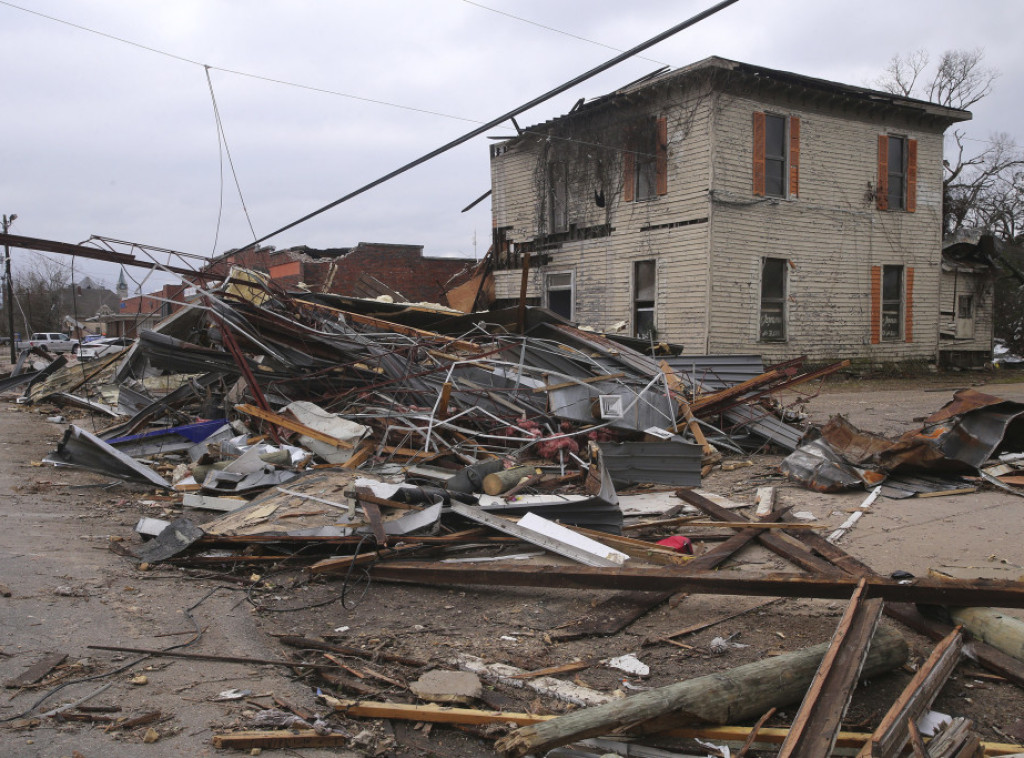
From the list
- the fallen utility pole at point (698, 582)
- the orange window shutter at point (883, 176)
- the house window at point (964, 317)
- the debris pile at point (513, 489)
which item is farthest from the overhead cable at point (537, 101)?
the house window at point (964, 317)

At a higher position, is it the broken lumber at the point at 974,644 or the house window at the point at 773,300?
the house window at the point at 773,300

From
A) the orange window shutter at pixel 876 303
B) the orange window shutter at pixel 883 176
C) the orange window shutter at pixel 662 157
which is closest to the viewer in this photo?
the orange window shutter at pixel 662 157

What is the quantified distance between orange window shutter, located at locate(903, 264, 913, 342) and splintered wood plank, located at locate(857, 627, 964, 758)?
17209 millimetres

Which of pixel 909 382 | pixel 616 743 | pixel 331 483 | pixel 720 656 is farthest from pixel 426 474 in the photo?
pixel 909 382

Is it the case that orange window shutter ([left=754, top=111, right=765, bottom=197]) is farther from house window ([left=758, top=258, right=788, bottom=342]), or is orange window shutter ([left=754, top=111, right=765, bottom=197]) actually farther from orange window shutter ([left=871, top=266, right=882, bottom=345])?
orange window shutter ([left=871, top=266, right=882, bottom=345])

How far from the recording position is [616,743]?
103 inches

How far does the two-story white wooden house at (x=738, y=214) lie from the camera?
15523mm

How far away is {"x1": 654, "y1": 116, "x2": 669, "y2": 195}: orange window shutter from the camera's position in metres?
16.1

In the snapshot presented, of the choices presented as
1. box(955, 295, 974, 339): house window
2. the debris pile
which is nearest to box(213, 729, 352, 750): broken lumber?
the debris pile

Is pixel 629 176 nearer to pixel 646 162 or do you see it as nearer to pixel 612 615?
pixel 646 162

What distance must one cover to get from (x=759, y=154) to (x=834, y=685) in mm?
15180

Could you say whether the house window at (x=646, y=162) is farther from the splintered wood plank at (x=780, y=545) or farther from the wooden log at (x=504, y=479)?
the splintered wood plank at (x=780, y=545)

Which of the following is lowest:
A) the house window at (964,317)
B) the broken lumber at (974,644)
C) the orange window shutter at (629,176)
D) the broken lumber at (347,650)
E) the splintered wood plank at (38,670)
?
the broken lumber at (347,650)

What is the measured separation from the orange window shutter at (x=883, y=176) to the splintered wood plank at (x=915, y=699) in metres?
16.9
